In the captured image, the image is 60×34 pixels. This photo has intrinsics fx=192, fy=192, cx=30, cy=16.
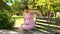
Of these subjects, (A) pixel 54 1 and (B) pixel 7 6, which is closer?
(A) pixel 54 1

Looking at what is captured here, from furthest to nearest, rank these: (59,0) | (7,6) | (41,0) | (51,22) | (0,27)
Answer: (7,6) < (0,27) < (51,22) < (41,0) < (59,0)

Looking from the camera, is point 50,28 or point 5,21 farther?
point 5,21

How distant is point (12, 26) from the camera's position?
1764cm

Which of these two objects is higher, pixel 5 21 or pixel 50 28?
pixel 50 28

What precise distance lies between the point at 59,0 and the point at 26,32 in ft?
7.32

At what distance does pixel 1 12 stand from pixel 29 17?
8.95 meters

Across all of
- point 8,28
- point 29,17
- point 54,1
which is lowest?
point 8,28

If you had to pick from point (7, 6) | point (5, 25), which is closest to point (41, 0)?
point (5, 25)

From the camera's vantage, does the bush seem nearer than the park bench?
No

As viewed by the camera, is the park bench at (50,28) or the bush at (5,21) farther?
the bush at (5,21)

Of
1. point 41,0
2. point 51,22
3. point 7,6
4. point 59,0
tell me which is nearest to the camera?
point 59,0

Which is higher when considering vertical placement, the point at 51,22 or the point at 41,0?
the point at 41,0

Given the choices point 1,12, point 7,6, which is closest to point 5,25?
point 1,12

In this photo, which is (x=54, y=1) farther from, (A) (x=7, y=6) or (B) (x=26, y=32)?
(A) (x=7, y=6)
